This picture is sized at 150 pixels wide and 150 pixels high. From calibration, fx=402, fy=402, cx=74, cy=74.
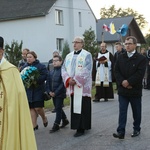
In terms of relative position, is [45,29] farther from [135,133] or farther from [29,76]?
[135,133]

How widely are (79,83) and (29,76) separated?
1051 millimetres

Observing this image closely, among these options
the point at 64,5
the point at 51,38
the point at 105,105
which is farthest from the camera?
the point at 64,5

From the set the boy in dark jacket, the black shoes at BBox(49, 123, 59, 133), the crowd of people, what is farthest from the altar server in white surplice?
the black shoes at BBox(49, 123, 59, 133)

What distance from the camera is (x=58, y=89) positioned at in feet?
28.6

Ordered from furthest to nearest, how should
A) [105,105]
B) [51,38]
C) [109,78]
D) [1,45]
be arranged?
[51,38]
[109,78]
[105,105]
[1,45]

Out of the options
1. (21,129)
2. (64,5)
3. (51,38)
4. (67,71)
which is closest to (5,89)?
(21,129)

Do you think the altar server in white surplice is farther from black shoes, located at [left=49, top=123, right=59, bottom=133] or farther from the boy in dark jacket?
black shoes, located at [left=49, top=123, right=59, bottom=133]

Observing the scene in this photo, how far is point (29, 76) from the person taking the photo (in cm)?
832

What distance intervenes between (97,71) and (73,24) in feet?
93.9

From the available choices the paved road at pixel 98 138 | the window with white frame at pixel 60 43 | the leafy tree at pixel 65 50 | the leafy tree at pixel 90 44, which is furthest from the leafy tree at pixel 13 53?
the paved road at pixel 98 138

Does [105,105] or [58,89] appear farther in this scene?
[105,105]

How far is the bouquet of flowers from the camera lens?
8.33 metres

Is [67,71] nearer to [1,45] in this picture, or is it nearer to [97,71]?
[1,45]

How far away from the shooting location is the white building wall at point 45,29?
38375 mm
